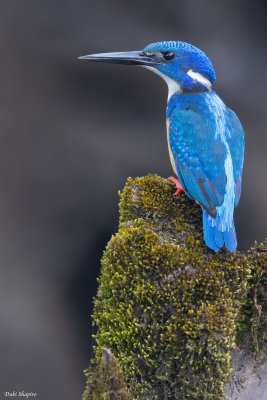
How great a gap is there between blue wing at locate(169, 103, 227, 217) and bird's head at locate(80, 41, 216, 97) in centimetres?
14

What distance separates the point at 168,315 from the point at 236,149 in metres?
0.83

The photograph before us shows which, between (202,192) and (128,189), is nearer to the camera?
(202,192)

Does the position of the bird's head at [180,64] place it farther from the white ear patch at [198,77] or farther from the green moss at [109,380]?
the green moss at [109,380]

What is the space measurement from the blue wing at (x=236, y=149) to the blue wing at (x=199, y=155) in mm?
90

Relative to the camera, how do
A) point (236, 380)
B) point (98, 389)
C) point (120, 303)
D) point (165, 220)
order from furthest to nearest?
point (165, 220) → point (236, 380) → point (120, 303) → point (98, 389)

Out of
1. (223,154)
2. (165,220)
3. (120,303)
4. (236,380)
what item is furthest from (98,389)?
(223,154)

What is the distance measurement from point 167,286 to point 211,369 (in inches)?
13.2

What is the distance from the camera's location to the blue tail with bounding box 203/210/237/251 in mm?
1830

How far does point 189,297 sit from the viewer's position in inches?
68.0

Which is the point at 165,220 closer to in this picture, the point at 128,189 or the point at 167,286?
the point at 128,189

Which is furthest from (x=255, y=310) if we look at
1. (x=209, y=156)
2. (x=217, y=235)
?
(x=209, y=156)

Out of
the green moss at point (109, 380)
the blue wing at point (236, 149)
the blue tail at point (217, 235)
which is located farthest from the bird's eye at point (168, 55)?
the green moss at point (109, 380)

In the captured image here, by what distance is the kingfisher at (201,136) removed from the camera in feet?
6.25

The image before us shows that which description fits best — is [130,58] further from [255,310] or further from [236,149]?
[255,310]
